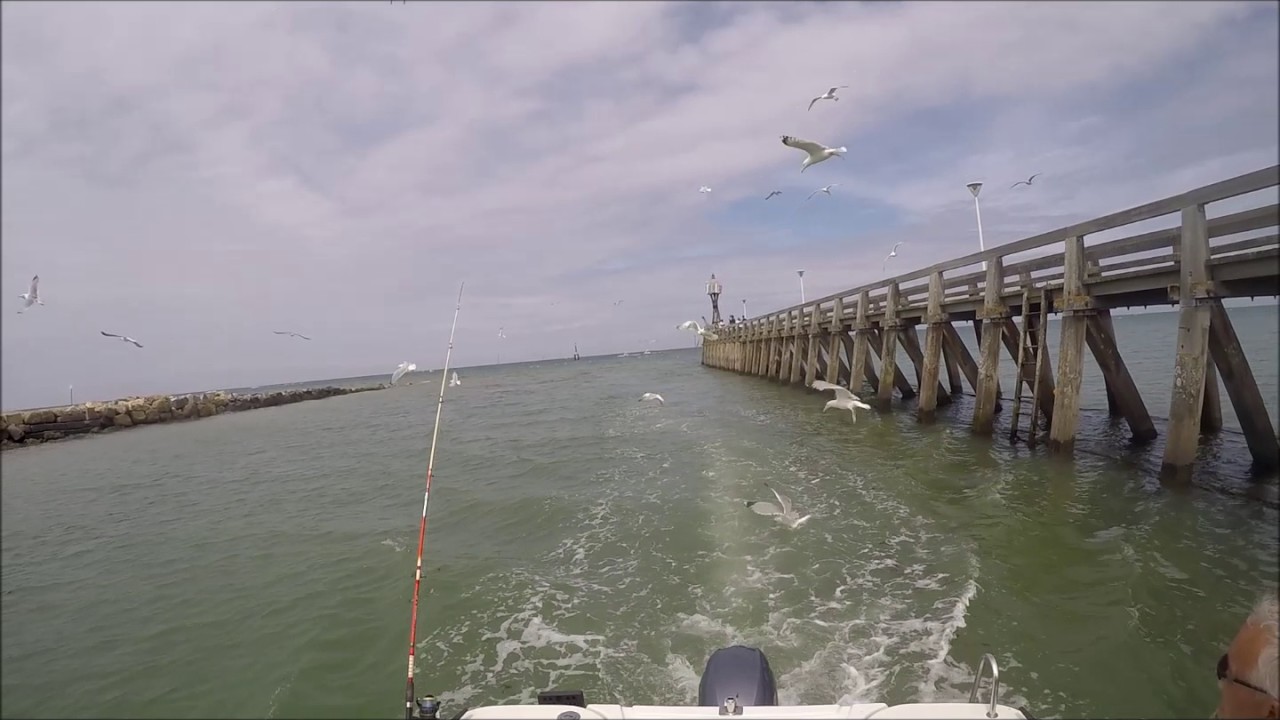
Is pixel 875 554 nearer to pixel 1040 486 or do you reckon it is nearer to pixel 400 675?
pixel 1040 486

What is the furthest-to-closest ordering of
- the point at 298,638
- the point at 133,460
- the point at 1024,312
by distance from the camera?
the point at 133,460 → the point at 1024,312 → the point at 298,638

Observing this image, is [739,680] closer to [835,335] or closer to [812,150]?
[812,150]

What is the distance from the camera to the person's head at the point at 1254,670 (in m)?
2.45

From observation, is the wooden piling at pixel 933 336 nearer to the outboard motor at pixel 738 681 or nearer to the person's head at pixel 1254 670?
the outboard motor at pixel 738 681

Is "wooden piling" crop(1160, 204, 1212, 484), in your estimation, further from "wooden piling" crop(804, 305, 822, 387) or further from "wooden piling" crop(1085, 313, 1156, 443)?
"wooden piling" crop(804, 305, 822, 387)

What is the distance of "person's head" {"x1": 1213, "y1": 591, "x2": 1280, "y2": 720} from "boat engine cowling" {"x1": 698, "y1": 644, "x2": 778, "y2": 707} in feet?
7.28

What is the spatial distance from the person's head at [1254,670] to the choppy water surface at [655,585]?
187 centimetres

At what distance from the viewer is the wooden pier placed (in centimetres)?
775

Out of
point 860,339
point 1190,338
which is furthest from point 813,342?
point 1190,338

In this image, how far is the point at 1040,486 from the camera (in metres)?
9.26

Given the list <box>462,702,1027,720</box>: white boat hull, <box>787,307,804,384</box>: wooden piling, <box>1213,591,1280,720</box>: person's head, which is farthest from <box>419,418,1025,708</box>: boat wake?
<box>787,307,804,384</box>: wooden piling

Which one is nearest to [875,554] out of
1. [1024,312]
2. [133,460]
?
[1024,312]

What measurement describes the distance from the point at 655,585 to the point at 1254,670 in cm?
548

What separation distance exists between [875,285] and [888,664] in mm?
15118
